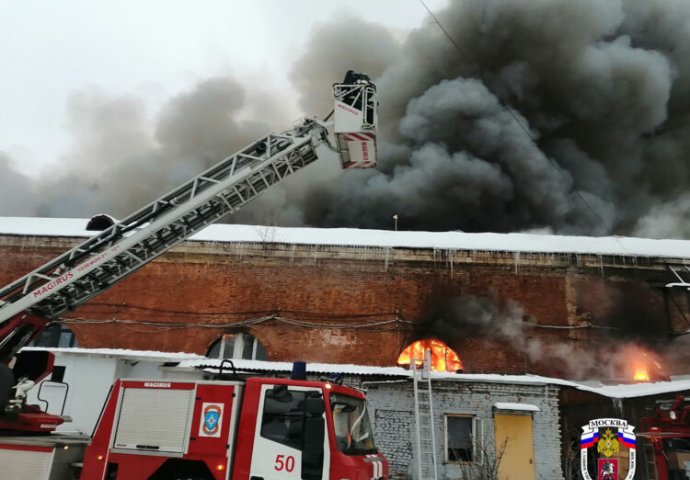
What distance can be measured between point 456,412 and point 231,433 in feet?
23.6

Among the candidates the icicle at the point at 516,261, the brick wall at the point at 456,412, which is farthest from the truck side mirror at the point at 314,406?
the icicle at the point at 516,261

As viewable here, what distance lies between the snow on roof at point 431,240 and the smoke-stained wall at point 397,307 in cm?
27

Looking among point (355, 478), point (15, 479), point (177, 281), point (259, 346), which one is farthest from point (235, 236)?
point (355, 478)

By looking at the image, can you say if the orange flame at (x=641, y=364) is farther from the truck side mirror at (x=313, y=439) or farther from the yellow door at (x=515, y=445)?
the truck side mirror at (x=313, y=439)

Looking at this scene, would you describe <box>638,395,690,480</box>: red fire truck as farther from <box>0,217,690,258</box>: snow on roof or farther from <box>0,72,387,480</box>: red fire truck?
<box>0,217,690,258</box>: snow on roof

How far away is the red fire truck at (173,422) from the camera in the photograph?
487 centimetres

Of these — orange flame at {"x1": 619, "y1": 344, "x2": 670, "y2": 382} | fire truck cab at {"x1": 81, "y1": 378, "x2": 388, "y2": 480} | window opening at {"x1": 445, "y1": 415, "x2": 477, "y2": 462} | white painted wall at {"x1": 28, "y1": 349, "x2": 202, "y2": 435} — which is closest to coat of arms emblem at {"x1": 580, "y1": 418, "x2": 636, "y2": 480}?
fire truck cab at {"x1": 81, "y1": 378, "x2": 388, "y2": 480}

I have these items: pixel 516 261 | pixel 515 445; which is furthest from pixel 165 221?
pixel 516 261

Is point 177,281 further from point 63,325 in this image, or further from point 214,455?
point 214,455

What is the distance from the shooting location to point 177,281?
1603 cm

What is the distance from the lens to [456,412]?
35.8 ft

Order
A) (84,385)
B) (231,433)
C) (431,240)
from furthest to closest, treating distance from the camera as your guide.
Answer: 1. (431,240)
2. (84,385)
3. (231,433)

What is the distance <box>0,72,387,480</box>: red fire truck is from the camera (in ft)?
16.0

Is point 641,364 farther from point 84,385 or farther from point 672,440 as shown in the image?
point 84,385
